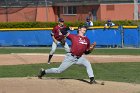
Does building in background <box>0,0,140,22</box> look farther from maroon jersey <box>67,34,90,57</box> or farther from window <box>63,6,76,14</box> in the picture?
maroon jersey <box>67,34,90,57</box>

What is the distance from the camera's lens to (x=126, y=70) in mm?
16625

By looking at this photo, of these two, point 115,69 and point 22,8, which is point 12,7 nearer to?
point 22,8

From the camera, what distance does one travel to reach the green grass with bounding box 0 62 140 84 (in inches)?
573

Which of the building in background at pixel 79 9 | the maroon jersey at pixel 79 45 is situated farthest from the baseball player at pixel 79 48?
the building in background at pixel 79 9

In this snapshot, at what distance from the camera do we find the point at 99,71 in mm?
16359

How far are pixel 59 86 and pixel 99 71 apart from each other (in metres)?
4.74

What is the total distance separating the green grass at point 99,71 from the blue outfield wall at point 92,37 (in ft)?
38.7

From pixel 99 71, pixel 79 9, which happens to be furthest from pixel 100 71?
pixel 79 9

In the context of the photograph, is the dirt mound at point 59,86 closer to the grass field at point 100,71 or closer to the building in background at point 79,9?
the grass field at point 100,71

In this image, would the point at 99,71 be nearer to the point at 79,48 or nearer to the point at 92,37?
the point at 79,48

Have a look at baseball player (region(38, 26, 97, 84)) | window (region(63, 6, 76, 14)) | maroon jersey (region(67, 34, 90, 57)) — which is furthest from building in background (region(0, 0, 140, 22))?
maroon jersey (region(67, 34, 90, 57))

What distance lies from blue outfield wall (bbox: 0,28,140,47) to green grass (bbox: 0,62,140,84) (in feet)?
38.7

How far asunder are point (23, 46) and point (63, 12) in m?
21.0

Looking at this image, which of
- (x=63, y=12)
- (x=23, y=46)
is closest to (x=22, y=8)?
(x=63, y=12)
